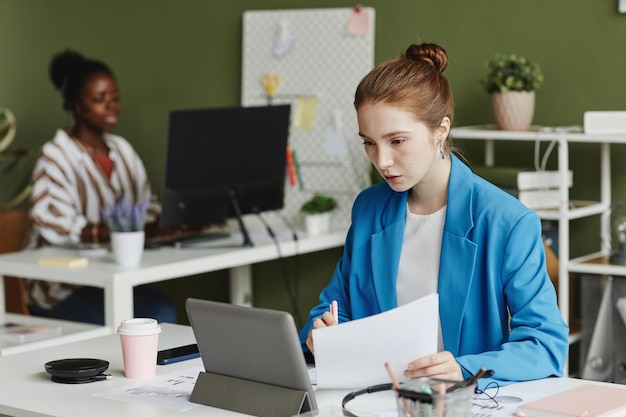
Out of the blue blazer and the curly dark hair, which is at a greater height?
the curly dark hair

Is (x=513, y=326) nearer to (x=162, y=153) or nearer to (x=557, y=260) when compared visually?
(x=557, y=260)

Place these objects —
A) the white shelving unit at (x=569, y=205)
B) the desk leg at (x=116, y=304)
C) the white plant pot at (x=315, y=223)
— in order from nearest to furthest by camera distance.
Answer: the desk leg at (x=116, y=304) < the white shelving unit at (x=569, y=205) < the white plant pot at (x=315, y=223)

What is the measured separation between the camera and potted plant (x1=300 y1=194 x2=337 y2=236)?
3.79m

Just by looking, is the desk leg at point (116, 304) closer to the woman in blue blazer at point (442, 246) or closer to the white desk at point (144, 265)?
the white desk at point (144, 265)

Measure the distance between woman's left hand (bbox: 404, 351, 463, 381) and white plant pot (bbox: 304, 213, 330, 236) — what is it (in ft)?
6.90

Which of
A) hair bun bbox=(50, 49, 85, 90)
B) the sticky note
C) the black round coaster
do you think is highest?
the sticky note

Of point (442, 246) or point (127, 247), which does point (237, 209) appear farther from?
point (442, 246)

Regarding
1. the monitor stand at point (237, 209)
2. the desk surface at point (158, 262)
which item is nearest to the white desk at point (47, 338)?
the desk surface at point (158, 262)

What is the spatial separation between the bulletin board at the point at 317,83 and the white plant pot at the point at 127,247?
1056 mm

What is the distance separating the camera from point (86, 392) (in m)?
1.80

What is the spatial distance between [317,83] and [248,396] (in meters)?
2.57

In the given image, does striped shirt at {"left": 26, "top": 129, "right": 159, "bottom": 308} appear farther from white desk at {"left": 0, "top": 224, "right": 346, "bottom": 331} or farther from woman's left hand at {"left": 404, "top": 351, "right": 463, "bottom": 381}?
woman's left hand at {"left": 404, "top": 351, "right": 463, "bottom": 381}

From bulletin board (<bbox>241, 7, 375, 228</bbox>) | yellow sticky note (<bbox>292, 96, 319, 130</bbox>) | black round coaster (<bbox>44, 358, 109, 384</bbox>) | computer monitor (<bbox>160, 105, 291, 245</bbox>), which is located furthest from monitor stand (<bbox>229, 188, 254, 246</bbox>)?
black round coaster (<bbox>44, 358, 109, 384</bbox>)

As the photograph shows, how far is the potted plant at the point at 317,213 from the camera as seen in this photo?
3791mm
